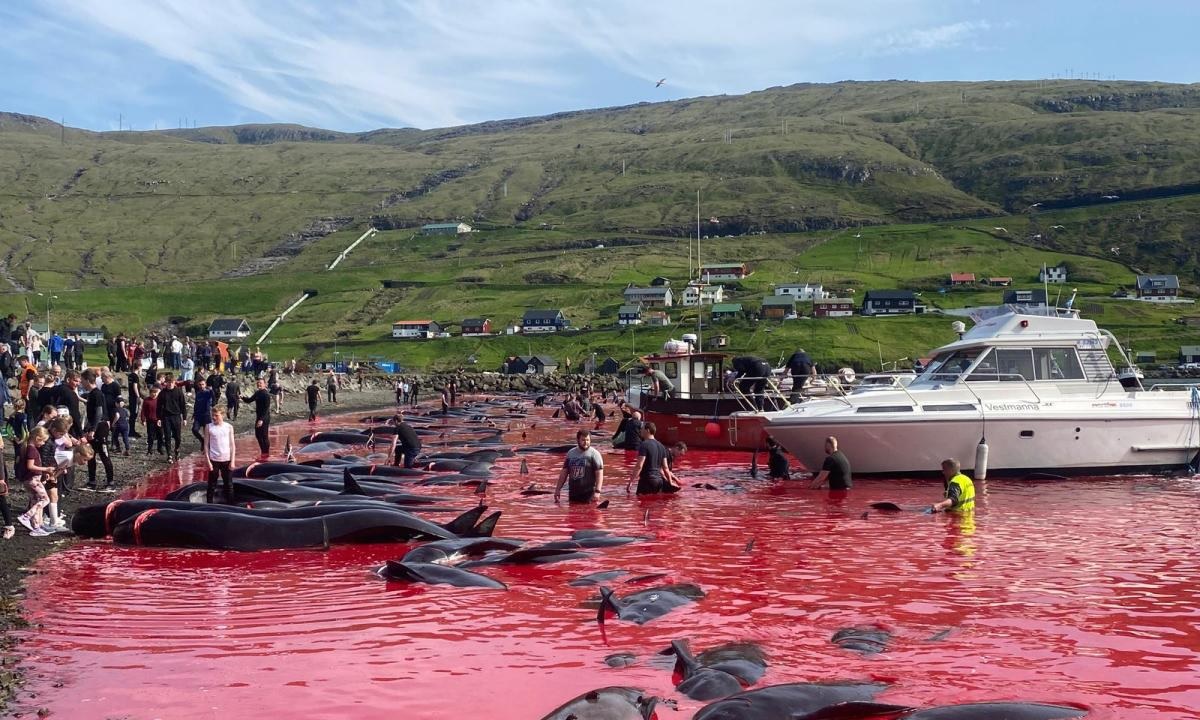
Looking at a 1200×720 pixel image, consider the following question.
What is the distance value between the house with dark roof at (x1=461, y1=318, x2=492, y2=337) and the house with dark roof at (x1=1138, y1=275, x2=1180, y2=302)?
270 feet

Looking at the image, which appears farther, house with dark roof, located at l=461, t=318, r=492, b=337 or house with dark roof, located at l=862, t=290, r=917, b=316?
house with dark roof, located at l=461, t=318, r=492, b=337

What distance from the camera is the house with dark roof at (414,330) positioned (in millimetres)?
129750

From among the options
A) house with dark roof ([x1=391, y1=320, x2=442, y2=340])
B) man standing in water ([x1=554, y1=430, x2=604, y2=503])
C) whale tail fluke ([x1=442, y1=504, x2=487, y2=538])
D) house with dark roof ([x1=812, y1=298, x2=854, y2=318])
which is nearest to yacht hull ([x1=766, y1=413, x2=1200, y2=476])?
man standing in water ([x1=554, y1=430, x2=604, y2=503])

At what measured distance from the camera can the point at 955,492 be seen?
20.8m

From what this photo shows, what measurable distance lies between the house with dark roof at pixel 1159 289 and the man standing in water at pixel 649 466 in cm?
12517

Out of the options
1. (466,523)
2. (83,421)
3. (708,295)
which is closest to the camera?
(466,523)

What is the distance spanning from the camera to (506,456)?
1384 inches

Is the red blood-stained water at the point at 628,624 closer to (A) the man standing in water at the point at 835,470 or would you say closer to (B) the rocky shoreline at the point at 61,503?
(B) the rocky shoreline at the point at 61,503

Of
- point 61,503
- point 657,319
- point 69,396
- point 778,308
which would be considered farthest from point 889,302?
point 61,503

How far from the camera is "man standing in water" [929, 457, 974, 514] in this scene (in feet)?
68.1

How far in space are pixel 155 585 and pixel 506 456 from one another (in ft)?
68.5

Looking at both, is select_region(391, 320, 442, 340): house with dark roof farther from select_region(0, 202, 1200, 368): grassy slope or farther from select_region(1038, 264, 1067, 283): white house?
select_region(1038, 264, 1067, 283): white house

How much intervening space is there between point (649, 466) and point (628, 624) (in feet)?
36.6

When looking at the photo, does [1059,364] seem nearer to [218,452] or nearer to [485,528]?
[485,528]
